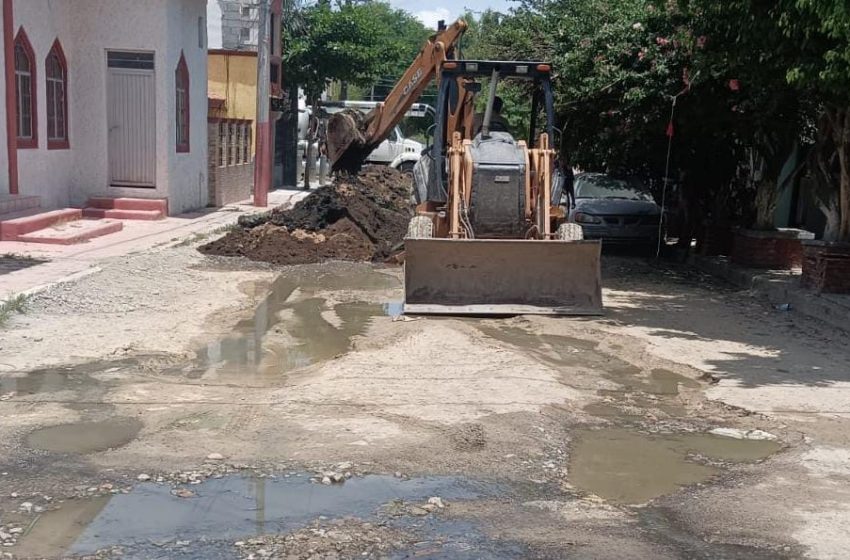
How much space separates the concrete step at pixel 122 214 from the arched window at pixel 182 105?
2.08 metres

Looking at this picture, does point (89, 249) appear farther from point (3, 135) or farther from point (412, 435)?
point (412, 435)

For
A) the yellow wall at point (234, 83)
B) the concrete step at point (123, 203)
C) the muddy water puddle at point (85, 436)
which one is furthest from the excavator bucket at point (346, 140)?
the muddy water puddle at point (85, 436)

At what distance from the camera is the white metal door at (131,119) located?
1923cm

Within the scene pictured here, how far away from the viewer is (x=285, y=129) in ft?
111

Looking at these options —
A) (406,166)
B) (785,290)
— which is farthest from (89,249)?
(406,166)

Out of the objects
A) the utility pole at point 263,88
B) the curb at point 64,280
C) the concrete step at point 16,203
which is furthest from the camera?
the utility pole at point 263,88

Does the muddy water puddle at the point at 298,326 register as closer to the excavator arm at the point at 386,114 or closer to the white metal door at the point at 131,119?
the excavator arm at the point at 386,114

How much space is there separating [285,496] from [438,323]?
500 centimetres

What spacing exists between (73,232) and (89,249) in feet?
3.44

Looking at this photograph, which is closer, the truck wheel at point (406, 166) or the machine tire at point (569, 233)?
the machine tire at point (569, 233)

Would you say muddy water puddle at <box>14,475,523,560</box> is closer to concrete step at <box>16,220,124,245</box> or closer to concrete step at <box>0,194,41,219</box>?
concrete step at <box>16,220,124,245</box>

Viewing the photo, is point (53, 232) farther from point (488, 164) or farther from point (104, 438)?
point (104, 438)

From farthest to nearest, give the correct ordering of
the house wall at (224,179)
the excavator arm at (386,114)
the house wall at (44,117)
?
the house wall at (224,179)
the excavator arm at (386,114)
the house wall at (44,117)

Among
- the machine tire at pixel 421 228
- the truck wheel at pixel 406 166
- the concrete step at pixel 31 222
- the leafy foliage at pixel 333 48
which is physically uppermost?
the leafy foliage at pixel 333 48
